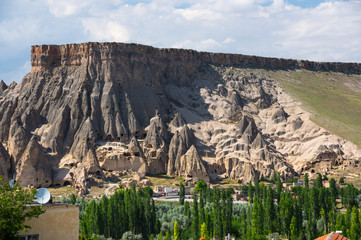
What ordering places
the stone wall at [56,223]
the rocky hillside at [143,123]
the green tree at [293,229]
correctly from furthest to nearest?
1. the rocky hillside at [143,123]
2. the green tree at [293,229]
3. the stone wall at [56,223]

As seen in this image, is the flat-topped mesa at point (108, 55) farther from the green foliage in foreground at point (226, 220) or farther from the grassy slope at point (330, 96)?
the green foliage in foreground at point (226, 220)

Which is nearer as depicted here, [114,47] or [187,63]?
[114,47]

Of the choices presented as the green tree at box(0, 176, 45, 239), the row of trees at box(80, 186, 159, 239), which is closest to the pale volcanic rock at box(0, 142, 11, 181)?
the row of trees at box(80, 186, 159, 239)

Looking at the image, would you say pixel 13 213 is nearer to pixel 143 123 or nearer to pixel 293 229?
pixel 293 229

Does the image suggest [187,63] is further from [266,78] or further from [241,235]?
[241,235]

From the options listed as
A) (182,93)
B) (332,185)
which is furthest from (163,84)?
(332,185)

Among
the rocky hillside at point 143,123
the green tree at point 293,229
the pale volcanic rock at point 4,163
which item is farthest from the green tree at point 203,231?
the pale volcanic rock at point 4,163

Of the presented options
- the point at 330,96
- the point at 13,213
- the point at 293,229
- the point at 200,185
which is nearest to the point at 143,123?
the point at 200,185
